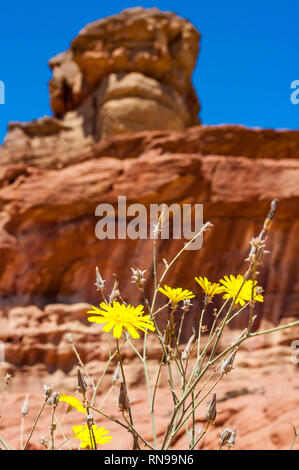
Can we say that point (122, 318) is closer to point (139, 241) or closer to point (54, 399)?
point (54, 399)

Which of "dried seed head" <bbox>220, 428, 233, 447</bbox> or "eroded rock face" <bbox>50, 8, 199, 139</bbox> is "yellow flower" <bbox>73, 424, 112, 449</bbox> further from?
"eroded rock face" <bbox>50, 8, 199, 139</bbox>

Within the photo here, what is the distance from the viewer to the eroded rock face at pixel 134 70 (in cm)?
1386

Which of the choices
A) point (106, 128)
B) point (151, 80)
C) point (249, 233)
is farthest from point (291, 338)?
point (151, 80)

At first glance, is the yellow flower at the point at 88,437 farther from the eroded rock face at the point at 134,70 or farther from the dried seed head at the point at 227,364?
the eroded rock face at the point at 134,70

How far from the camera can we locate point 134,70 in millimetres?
14625

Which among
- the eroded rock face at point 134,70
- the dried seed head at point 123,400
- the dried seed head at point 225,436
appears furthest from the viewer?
the eroded rock face at point 134,70

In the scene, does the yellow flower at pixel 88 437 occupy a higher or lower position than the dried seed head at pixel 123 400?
lower

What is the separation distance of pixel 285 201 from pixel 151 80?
32.3ft

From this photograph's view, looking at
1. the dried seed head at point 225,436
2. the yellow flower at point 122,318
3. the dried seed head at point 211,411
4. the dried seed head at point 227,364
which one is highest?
the yellow flower at point 122,318

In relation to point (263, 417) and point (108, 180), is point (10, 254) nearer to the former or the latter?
point (108, 180)

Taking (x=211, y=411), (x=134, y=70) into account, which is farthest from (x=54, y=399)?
(x=134, y=70)

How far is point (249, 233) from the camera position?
6516 millimetres

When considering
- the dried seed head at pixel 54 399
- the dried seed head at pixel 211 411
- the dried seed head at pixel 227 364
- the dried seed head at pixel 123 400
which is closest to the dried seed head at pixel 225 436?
the dried seed head at pixel 211 411

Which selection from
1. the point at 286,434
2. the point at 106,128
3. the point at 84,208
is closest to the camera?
the point at 286,434
